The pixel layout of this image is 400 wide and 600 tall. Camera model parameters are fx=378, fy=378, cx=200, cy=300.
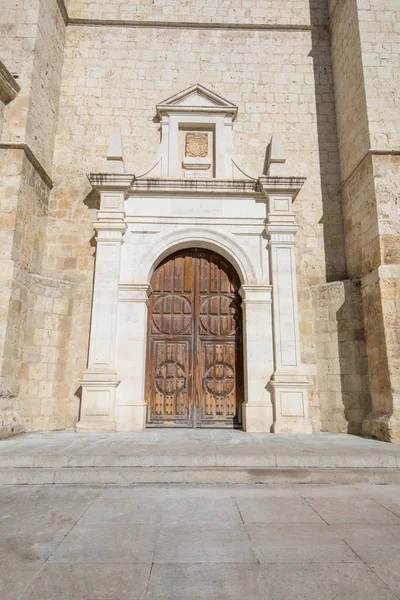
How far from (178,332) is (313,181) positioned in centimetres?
441

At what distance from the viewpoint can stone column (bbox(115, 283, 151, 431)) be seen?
6.47 m

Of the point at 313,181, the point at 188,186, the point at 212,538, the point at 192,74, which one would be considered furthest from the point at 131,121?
the point at 212,538

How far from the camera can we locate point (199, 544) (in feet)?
7.78

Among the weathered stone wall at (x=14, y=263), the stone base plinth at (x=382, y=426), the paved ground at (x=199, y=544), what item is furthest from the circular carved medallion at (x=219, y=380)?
the paved ground at (x=199, y=544)

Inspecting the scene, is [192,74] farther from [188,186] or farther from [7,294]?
[7,294]

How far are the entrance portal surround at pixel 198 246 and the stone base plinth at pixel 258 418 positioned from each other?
0.02 meters

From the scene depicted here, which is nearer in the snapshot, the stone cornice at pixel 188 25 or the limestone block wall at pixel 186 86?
the limestone block wall at pixel 186 86

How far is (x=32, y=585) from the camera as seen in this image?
188 centimetres

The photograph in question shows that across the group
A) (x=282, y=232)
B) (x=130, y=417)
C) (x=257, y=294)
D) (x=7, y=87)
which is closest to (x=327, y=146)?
(x=282, y=232)

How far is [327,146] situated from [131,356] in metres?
6.20

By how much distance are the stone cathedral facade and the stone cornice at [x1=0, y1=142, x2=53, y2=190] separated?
4cm

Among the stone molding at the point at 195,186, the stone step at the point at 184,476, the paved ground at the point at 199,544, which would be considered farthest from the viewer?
the stone molding at the point at 195,186

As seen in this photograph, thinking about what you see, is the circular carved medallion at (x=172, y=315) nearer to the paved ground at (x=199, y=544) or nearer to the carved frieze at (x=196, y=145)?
the carved frieze at (x=196, y=145)

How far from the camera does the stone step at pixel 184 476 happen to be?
3791mm
